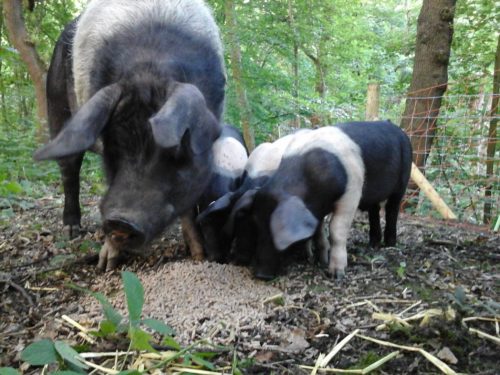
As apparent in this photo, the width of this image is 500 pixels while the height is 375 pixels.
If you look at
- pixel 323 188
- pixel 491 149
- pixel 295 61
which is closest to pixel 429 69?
pixel 491 149

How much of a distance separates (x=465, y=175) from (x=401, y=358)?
4272 millimetres

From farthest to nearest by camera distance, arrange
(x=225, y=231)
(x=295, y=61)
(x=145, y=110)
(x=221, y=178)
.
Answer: (x=295, y=61)
(x=221, y=178)
(x=225, y=231)
(x=145, y=110)

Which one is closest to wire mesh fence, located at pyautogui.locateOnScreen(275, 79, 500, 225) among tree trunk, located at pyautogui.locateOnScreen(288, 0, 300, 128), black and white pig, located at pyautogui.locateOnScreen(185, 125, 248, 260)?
tree trunk, located at pyautogui.locateOnScreen(288, 0, 300, 128)

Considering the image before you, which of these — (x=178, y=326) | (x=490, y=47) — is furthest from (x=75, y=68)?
(x=490, y=47)

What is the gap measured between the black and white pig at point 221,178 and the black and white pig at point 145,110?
11 cm

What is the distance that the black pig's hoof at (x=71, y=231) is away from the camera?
12.1 ft

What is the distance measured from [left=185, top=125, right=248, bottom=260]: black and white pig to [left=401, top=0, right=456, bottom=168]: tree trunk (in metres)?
2.77

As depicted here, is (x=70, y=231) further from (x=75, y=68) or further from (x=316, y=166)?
(x=316, y=166)

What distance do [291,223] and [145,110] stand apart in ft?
2.89

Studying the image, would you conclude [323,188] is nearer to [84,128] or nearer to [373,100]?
[84,128]

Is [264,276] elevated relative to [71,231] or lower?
elevated

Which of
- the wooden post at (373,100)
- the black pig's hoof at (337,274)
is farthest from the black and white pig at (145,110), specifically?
the wooden post at (373,100)

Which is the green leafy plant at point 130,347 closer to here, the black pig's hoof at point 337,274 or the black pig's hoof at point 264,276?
the black pig's hoof at point 264,276

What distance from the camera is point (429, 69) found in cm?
603
